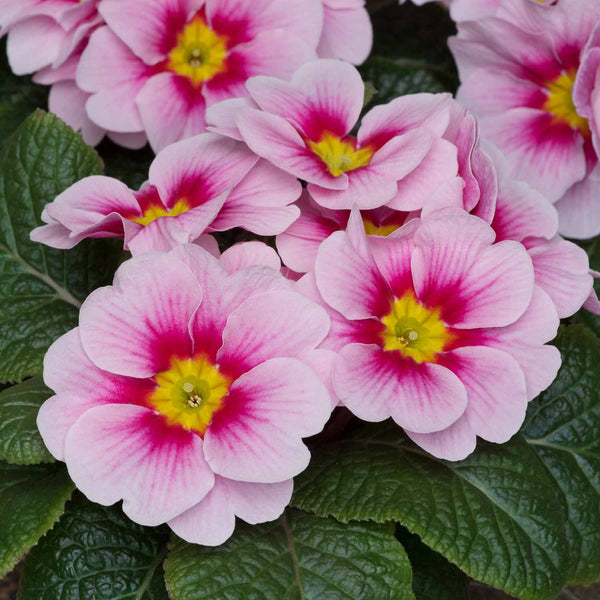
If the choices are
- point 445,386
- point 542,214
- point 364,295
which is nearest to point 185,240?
point 364,295

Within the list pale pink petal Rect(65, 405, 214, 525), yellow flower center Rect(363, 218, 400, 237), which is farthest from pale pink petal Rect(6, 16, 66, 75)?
pale pink petal Rect(65, 405, 214, 525)

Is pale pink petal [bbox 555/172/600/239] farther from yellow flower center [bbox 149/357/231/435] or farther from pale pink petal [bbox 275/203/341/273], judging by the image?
yellow flower center [bbox 149/357/231/435]

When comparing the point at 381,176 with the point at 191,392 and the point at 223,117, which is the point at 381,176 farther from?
the point at 191,392

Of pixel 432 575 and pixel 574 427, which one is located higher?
pixel 574 427

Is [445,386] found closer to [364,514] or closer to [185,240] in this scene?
[364,514]

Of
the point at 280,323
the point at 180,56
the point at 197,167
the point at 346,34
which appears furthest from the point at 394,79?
the point at 280,323
